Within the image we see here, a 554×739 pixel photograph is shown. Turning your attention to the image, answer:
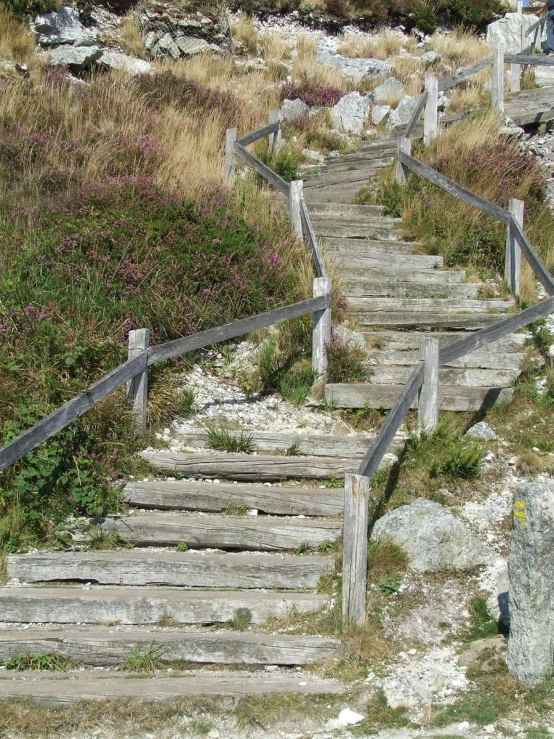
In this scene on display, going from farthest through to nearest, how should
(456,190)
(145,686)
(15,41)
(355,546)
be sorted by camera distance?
(15,41)
(456,190)
(355,546)
(145,686)

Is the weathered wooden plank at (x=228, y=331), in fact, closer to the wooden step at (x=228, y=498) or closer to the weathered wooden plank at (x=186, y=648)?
the wooden step at (x=228, y=498)

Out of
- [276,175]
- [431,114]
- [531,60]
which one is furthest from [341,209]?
[531,60]

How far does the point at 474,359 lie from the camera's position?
7.76 m

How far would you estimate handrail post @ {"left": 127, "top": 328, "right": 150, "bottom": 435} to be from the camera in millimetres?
6168

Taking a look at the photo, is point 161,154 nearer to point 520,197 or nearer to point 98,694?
point 520,197

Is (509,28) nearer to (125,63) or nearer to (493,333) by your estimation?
(125,63)

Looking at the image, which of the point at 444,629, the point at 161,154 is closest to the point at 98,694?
the point at 444,629

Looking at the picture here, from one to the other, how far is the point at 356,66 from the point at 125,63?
5.86 meters

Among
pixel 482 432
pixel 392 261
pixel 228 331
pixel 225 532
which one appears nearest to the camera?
pixel 225 532

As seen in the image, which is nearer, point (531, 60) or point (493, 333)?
point (493, 333)

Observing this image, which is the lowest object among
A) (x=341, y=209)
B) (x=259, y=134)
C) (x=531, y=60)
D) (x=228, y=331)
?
(x=228, y=331)

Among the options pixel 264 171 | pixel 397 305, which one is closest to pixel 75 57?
pixel 264 171

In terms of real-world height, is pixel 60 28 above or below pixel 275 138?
above

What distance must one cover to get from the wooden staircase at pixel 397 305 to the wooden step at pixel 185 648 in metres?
2.90
